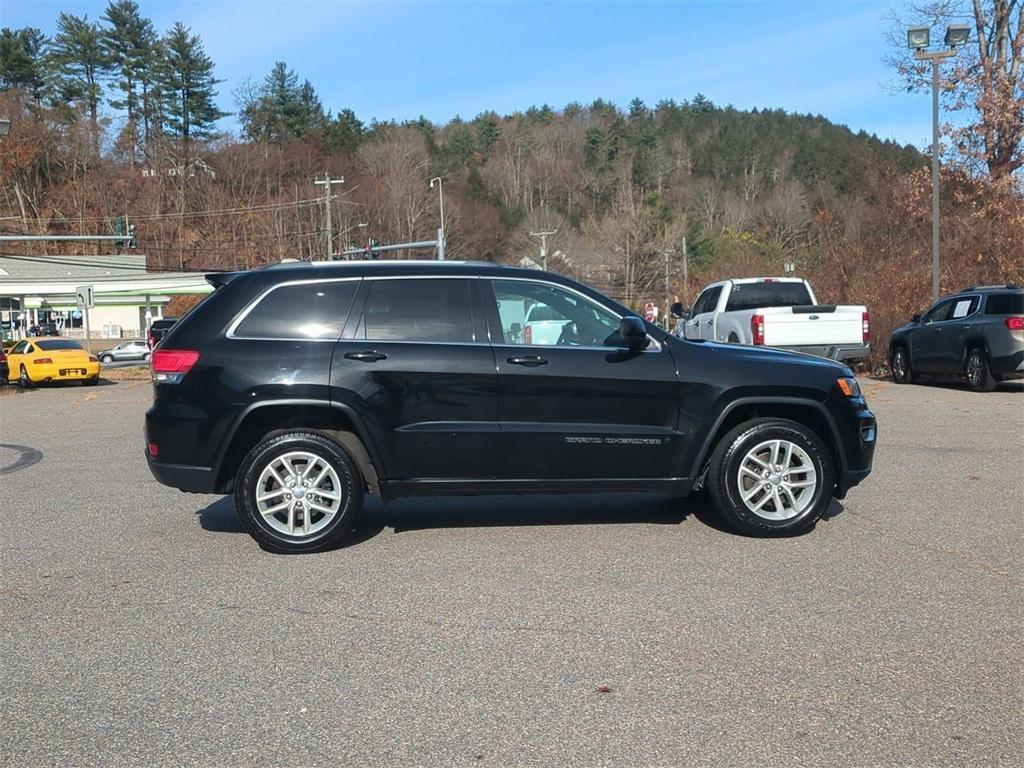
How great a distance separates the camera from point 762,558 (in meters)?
5.86

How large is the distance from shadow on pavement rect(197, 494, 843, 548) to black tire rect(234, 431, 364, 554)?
13.7 inches

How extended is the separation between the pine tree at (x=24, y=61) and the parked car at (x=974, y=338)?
253 feet

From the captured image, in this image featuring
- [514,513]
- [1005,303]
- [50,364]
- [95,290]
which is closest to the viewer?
[514,513]

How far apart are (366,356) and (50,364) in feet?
73.2

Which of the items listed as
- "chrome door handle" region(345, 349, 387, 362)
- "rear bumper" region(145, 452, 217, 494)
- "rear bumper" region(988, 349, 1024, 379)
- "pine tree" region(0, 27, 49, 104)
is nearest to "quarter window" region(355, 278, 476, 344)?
"chrome door handle" region(345, 349, 387, 362)

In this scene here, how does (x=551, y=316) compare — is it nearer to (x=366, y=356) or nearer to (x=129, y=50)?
(x=366, y=356)

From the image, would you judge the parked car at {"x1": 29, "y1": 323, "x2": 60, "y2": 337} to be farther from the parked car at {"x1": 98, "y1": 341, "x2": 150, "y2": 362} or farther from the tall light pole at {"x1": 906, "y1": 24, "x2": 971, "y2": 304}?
the tall light pole at {"x1": 906, "y1": 24, "x2": 971, "y2": 304}

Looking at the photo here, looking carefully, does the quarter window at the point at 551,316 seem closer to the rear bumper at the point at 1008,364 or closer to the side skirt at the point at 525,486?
the side skirt at the point at 525,486

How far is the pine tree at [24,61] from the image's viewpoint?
7388 cm

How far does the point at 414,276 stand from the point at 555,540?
205cm

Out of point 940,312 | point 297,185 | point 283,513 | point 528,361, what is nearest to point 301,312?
point 283,513

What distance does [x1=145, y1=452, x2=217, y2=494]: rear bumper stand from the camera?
6043 mm

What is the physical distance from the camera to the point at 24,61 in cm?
7462

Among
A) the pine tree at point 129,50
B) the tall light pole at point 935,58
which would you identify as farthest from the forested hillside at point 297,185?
the tall light pole at point 935,58
